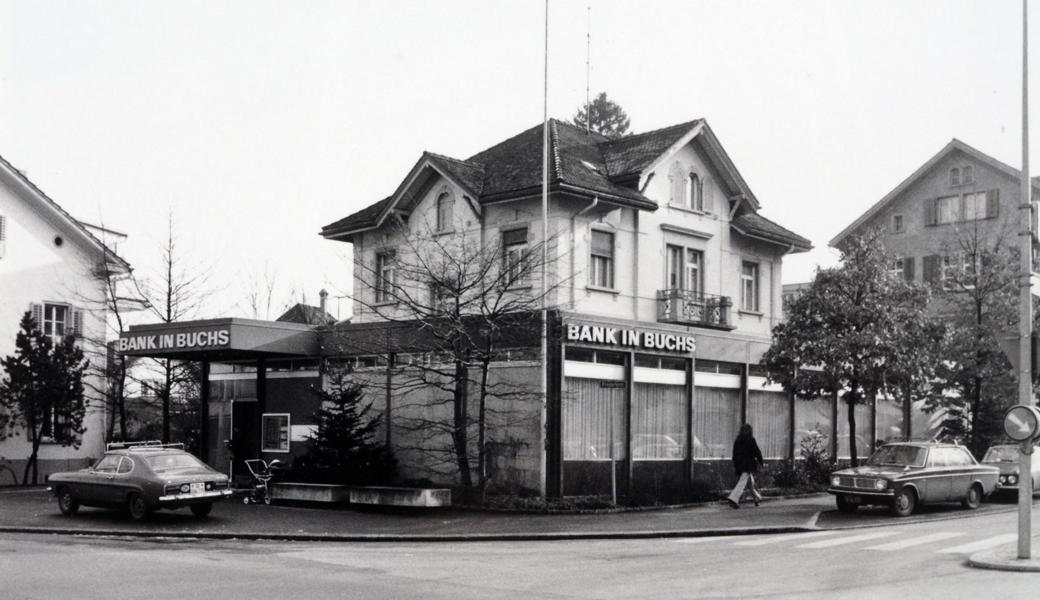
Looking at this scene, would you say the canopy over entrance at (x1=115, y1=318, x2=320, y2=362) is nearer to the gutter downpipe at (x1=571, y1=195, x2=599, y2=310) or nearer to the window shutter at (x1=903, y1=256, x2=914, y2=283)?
the gutter downpipe at (x1=571, y1=195, x2=599, y2=310)

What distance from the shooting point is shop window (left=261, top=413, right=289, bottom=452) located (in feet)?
101

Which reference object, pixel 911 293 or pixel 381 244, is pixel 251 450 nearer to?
pixel 381 244

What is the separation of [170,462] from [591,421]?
9.34 m

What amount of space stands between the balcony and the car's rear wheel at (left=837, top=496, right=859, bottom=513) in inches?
285

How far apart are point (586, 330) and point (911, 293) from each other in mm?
9120

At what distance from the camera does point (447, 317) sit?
80.1 feet

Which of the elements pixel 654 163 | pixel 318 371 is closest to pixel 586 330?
pixel 654 163

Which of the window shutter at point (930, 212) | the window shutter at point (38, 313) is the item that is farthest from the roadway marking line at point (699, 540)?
the window shutter at point (930, 212)

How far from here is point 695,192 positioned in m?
→ 31.1

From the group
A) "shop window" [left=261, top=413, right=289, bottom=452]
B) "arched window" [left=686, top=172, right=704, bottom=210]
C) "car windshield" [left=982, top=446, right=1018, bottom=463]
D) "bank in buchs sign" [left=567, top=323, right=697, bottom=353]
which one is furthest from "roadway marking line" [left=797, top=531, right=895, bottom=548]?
"shop window" [left=261, top=413, right=289, bottom=452]

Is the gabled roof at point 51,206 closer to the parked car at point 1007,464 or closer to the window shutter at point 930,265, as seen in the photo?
the parked car at point 1007,464

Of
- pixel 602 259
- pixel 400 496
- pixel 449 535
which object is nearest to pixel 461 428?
pixel 400 496

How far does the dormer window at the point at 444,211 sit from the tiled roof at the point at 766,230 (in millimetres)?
8296

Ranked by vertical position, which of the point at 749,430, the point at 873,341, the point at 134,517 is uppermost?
the point at 873,341
